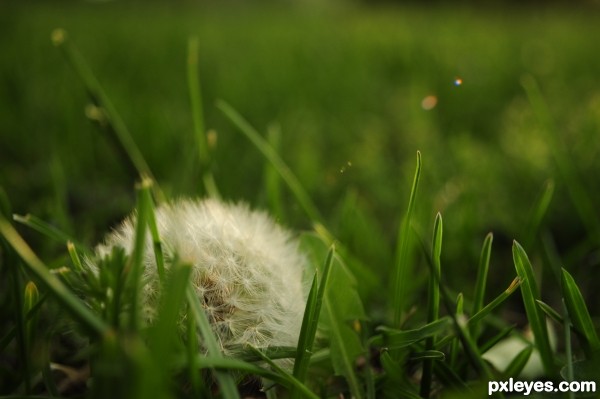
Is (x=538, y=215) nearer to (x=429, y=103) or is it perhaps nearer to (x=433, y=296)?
(x=433, y=296)

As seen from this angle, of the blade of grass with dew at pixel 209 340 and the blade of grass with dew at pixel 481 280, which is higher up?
the blade of grass with dew at pixel 481 280

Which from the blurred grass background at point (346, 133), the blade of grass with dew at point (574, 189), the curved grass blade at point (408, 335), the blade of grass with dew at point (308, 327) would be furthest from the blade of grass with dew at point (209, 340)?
the blade of grass with dew at point (574, 189)

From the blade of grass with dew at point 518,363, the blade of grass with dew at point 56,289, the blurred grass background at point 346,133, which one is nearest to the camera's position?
the blade of grass with dew at point 56,289

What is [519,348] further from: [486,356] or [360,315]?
[360,315]

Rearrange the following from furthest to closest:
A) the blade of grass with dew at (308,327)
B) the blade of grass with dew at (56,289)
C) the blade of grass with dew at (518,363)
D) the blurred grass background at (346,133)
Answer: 1. the blurred grass background at (346,133)
2. the blade of grass with dew at (518,363)
3. the blade of grass with dew at (308,327)
4. the blade of grass with dew at (56,289)

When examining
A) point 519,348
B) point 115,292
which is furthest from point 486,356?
point 115,292

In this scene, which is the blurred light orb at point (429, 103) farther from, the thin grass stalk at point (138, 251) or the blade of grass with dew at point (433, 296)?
the thin grass stalk at point (138, 251)

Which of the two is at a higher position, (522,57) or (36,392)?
(522,57)

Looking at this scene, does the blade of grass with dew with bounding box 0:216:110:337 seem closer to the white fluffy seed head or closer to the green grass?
the green grass
